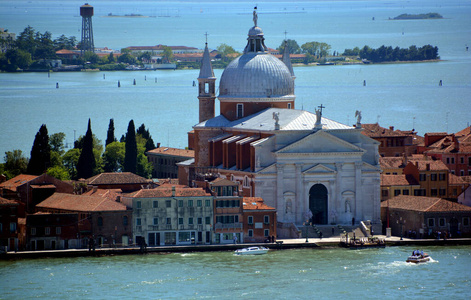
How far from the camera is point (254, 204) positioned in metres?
56.7

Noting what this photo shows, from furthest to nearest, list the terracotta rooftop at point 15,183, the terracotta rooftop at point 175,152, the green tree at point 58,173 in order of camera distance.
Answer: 1. the terracotta rooftop at point 175,152
2. the green tree at point 58,173
3. the terracotta rooftop at point 15,183

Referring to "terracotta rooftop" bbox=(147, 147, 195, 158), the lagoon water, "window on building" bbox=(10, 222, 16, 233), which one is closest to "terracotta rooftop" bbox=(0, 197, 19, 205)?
"window on building" bbox=(10, 222, 16, 233)

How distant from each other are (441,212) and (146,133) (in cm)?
2961

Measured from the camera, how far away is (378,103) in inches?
5143

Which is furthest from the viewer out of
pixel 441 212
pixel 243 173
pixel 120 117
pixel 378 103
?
pixel 378 103

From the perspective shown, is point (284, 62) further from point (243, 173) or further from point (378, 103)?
point (378, 103)

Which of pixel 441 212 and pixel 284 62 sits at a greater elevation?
pixel 284 62

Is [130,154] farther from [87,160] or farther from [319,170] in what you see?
[319,170]

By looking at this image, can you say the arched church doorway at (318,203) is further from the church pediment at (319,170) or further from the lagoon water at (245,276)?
the lagoon water at (245,276)

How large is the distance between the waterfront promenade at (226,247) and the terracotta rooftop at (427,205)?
131 cm

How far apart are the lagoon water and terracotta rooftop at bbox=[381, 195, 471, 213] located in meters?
2.79

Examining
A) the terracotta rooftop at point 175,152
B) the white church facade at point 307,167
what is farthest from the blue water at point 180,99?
the white church facade at point 307,167

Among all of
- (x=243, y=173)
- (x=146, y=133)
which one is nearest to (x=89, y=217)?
(x=243, y=173)

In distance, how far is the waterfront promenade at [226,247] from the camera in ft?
174
